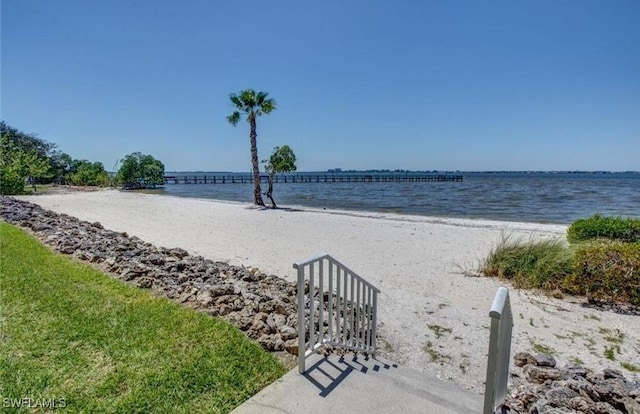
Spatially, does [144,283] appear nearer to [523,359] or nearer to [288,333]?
[288,333]

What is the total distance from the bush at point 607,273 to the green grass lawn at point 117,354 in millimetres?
5759

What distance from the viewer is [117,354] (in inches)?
127

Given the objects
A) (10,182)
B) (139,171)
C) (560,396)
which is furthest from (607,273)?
(139,171)

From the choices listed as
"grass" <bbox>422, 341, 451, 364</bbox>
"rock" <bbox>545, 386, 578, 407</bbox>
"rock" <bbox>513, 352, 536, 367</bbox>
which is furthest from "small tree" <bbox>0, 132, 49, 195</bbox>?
"rock" <bbox>545, 386, 578, 407</bbox>

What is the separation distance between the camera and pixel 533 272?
690 centimetres

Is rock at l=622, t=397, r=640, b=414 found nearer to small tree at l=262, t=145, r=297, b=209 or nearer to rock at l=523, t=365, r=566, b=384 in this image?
rock at l=523, t=365, r=566, b=384

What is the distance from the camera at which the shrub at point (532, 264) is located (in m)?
6.66

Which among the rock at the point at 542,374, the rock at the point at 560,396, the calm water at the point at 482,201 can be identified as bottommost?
the calm water at the point at 482,201

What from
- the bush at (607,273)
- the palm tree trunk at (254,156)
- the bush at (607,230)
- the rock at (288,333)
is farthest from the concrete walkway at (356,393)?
the palm tree trunk at (254,156)

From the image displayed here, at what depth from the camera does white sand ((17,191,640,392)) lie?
14.1 feet

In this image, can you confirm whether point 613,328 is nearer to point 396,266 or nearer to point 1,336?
point 396,266

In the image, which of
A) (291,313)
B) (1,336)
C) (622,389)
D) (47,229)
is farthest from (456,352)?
(47,229)

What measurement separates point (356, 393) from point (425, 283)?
459 centimetres

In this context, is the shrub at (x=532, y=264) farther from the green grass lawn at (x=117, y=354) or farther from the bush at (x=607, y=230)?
the green grass lawn at (x=117, y=354)
